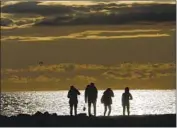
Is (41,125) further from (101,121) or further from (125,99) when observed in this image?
(125,99)

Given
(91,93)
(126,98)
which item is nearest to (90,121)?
(91,93)

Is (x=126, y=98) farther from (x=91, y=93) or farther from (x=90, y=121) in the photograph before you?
(x=90, y=121)

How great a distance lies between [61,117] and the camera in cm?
3050

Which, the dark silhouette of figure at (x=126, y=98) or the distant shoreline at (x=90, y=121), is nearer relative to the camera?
the distant shoreline at (x=90, y=121)

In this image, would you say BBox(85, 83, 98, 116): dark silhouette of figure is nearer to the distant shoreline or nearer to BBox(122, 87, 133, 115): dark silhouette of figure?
BBox(122, 87, 133, 115): dark silhouette of figure

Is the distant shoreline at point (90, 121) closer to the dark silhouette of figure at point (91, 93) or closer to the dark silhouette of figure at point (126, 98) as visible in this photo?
the dark silhouette of figure at point (91, 93)

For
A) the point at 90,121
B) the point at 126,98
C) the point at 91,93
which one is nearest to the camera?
the point at 90,121

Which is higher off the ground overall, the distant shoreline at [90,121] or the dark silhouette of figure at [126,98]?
the dark silhouette of figure at [126,98]

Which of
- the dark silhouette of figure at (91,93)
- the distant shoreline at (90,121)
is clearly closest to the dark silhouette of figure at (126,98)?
the dark silhouette of figure at (91,93)

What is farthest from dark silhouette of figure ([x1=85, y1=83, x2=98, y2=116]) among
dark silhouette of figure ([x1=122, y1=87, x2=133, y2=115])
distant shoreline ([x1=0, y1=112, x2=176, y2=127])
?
distant shoreline ([x1=0, y1=112, x2=176, y2=127])

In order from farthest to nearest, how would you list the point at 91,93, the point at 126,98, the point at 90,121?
the point at 126,98, the point at 91,93, the point at 90,121

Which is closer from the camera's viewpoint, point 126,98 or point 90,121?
point 90,121

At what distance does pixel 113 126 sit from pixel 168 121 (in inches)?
112

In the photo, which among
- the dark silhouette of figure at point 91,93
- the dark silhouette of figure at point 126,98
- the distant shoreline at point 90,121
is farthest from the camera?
the dark silhouette of figure at point 126,98
